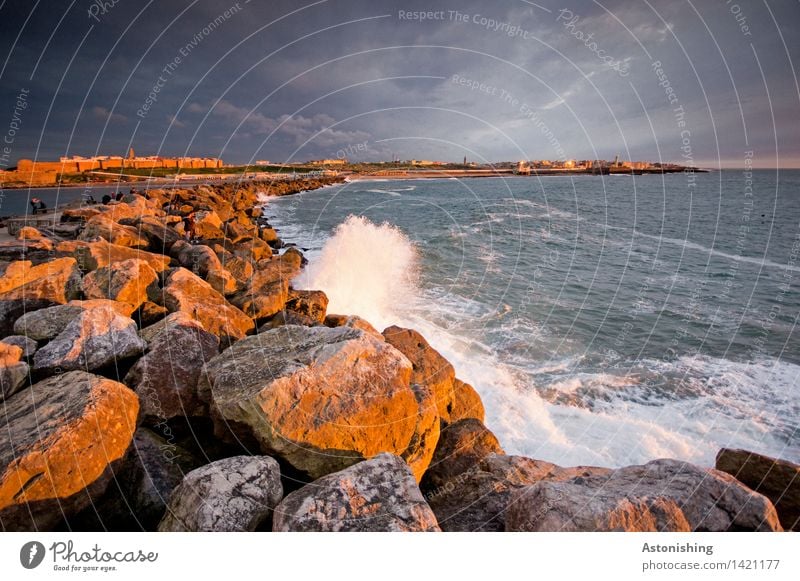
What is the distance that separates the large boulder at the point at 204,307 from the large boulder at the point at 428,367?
115 inches

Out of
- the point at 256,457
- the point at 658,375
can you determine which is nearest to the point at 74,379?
the point at 256,457

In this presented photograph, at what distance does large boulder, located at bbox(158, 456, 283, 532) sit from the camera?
3.21 meters

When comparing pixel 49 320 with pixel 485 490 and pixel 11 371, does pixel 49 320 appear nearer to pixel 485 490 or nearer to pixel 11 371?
pixel 11 371

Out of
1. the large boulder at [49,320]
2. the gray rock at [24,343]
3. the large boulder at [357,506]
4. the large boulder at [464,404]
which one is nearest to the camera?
the large boulder at [357,506]

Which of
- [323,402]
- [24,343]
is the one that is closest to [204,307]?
[24,343]

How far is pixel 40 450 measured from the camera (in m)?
3.35

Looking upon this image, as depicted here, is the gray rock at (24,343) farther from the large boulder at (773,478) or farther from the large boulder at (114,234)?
the large boulder at (773,478)

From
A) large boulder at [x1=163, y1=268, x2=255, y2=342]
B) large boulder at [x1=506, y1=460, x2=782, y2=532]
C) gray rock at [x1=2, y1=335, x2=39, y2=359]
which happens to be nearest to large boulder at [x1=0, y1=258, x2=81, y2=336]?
gray rock at [x1=2, y1=335, x2=39, y2=359]

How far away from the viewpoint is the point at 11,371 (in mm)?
4449

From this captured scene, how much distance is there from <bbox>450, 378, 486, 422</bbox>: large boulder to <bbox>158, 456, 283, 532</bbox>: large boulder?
430cm

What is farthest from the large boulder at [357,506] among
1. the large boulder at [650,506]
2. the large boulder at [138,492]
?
the large boulder at [138,492]
